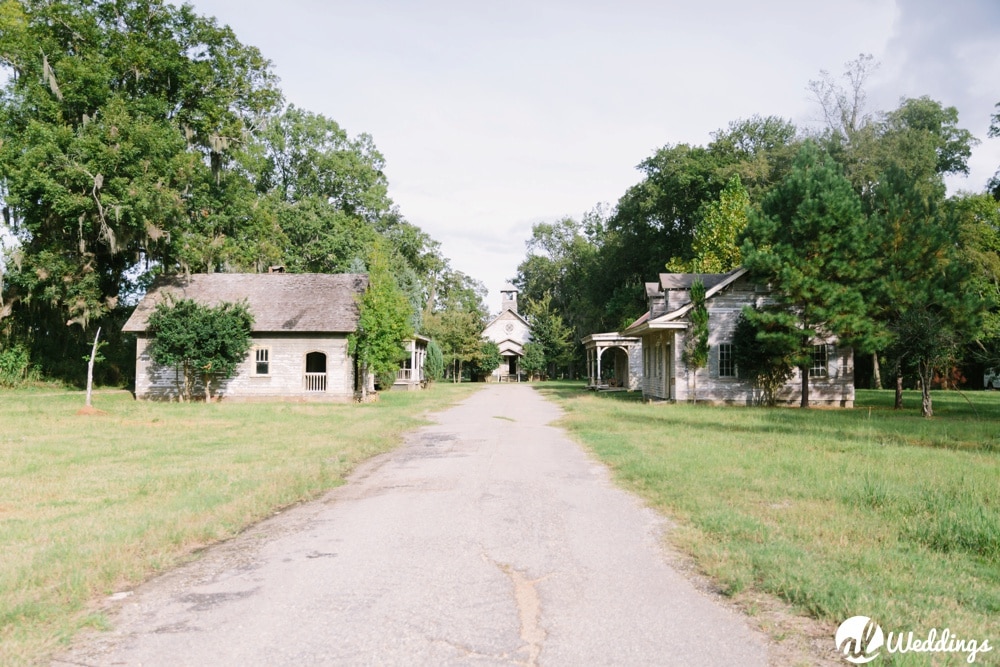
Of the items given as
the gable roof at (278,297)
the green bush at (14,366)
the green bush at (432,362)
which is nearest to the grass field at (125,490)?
the gable roof at (278,297)

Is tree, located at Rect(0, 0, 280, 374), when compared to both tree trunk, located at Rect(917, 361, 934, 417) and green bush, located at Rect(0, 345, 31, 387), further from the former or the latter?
tree trunk, located at Rect(917, 361, 934, 417)

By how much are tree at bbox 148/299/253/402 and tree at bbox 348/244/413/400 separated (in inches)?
171

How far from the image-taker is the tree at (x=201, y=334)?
26998 mm

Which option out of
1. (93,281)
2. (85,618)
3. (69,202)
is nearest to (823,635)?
(85,618)

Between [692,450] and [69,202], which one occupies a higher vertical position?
[69,202]

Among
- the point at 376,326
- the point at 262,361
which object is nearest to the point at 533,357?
the point at 376,326

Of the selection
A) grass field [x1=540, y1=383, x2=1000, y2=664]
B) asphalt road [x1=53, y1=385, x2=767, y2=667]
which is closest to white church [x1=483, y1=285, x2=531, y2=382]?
grass field [x1=540, y1=383, x2=1000, y2=664]

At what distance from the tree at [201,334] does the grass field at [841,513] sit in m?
17.0

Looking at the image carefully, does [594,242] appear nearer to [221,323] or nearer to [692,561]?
[221,323]

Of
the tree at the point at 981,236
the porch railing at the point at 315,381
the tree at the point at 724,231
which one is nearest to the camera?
the porch railing at the point at 315,381

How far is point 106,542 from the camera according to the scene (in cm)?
632

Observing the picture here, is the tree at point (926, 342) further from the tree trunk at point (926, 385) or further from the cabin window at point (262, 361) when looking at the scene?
the cabin window at point (262, 361)

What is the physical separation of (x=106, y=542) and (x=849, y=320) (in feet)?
74.0

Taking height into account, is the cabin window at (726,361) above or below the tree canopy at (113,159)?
below
